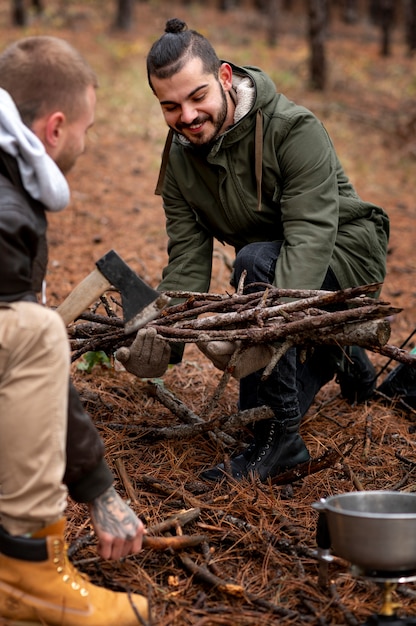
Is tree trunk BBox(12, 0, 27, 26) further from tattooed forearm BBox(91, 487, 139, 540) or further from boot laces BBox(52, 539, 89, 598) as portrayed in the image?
boot laces BBox(52, 539, 89, 598)

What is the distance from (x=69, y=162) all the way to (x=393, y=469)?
184cm

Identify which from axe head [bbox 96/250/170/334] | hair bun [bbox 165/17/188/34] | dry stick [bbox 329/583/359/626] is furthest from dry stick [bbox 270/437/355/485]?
hair bun [bbox 165/17/188/34]

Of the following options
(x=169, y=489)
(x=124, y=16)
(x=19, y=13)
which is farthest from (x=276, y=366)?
(x=124, y=16)

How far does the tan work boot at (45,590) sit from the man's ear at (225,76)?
77.4 inches

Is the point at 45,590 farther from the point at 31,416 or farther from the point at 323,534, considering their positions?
the point at 323,534

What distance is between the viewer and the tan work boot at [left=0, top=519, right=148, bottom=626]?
1.90 metres

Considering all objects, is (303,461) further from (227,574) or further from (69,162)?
(69,162)

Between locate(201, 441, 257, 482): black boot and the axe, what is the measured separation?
84 centimetres

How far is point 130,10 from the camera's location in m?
16.6

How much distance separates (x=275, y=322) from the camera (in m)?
2.64

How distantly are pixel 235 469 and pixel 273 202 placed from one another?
3.79 ft

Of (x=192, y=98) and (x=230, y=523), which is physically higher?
(x=192, y=98)

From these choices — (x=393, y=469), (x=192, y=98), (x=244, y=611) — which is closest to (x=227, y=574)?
(x=244, y=611)

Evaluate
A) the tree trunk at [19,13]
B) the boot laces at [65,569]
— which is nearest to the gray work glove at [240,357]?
the boot laces at [65,569]
